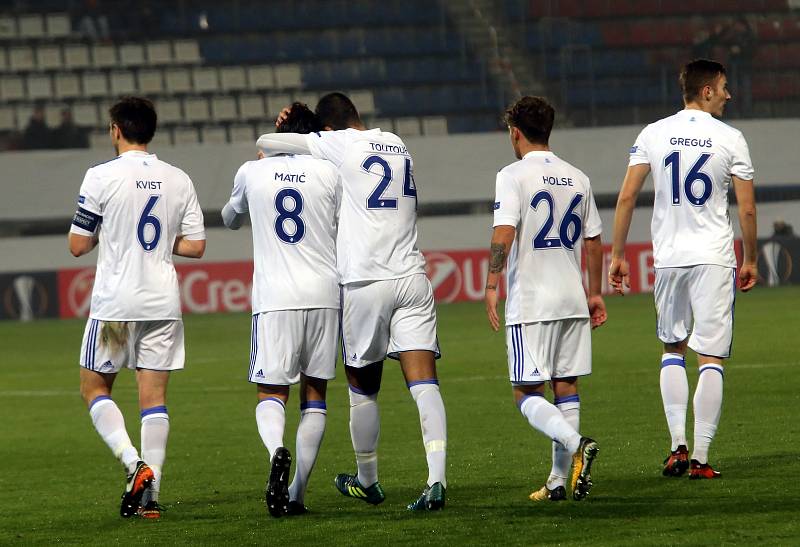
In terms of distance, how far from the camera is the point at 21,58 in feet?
88.6

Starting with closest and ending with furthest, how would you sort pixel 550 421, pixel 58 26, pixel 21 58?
pixel 550 421 < pixel 21 58 < pixel 58 26

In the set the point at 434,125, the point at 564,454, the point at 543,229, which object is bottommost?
the point at 564,454

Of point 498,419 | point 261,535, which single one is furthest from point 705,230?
point 498,419

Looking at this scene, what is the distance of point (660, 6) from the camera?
91.6 feet

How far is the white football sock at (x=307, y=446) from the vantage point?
567cm

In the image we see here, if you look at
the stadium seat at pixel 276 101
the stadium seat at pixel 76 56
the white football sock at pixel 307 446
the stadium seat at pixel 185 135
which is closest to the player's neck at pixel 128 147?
the white football sock at pixel 307 446

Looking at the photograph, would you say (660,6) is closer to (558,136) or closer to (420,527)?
(558,136)

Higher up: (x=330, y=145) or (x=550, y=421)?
(x=330, y=145)

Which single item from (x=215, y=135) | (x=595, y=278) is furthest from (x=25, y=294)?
(x=595, y=278)

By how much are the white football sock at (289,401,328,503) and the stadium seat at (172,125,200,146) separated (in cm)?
2058

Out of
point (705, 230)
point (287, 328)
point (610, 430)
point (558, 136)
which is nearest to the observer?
point (287, 328)

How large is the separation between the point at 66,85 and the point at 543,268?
2266 centimetres

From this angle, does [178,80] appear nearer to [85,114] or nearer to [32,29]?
[85,114]

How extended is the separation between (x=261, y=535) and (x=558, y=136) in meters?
20.6
